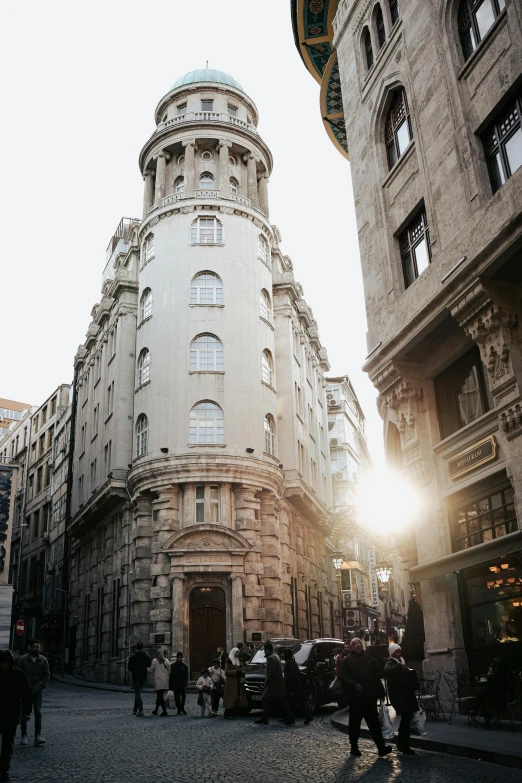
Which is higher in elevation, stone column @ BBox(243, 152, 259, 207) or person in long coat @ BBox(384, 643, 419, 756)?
stone column @ BBox(243, 152, 259, 207)

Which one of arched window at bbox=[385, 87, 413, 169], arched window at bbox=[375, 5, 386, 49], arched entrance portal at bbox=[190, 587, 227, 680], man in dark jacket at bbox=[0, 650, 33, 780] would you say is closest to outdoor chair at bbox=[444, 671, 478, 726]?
man in dark jacket at bbox=[0, 650, 33, 780]

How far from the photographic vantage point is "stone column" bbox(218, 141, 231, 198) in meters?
39.2

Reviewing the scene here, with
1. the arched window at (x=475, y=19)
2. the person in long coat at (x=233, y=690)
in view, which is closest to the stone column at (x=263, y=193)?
the arched window at (x=475, y=19)

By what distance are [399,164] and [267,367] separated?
2147 cm

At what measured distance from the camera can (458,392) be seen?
606 inches

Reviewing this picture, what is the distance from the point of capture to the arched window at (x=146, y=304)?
125ft

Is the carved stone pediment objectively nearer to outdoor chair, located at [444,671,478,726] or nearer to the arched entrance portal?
the arched entrance portal

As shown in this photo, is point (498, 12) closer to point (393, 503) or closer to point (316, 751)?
point (393, 503)

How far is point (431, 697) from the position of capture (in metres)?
13.5

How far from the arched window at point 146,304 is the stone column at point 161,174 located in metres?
5.13

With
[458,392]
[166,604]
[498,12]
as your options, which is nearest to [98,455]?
[166,604]

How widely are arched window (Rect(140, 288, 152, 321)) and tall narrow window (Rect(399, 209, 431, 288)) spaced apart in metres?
22.3

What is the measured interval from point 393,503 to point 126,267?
96.5 feet

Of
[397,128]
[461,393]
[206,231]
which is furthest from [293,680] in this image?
[206,231]
